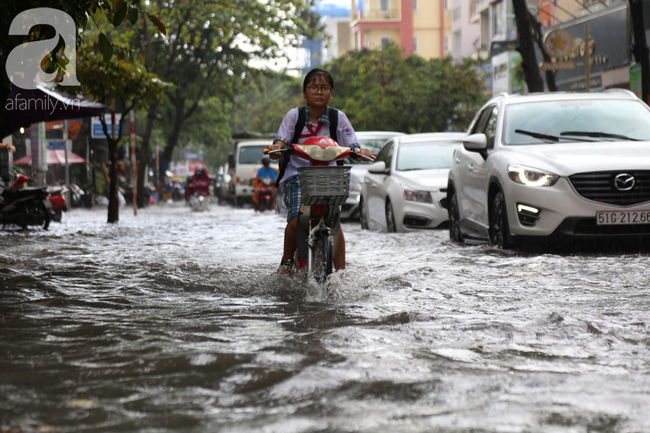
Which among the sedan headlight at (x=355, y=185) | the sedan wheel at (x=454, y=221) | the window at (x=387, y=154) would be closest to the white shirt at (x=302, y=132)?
the sedan wheel at (x=454, y=221)

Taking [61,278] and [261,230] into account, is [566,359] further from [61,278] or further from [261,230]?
[261,230]

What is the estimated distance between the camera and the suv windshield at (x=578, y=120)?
35.1 feet

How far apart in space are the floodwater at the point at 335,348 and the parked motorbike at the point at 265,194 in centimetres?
1981

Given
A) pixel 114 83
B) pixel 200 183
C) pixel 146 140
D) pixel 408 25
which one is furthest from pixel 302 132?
pixel 408 25

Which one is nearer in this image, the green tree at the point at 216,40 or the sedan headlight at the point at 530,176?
the sedan headlight at the point at 530,176

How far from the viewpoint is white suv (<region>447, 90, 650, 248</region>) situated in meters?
9.59

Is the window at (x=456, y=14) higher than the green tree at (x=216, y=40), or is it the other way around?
the window at (x=456, y=14)

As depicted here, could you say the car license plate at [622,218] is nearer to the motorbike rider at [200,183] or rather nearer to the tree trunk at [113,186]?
the tree trunk at [113,186]

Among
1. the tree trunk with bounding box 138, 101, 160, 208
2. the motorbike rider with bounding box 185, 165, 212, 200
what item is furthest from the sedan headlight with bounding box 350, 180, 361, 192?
the tree trunk with bounding box 138, 101, 160, 208

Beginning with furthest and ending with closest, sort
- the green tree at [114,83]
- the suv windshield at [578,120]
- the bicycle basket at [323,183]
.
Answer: the green tree at [114,83] → the suv windshield at [578,120] → the bicycle basket at [323,183]

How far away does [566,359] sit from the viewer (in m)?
4.65

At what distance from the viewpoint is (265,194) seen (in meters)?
29.3

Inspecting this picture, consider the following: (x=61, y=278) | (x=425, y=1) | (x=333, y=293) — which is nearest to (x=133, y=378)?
(x=333, y=293)

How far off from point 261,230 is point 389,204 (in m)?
3.08
